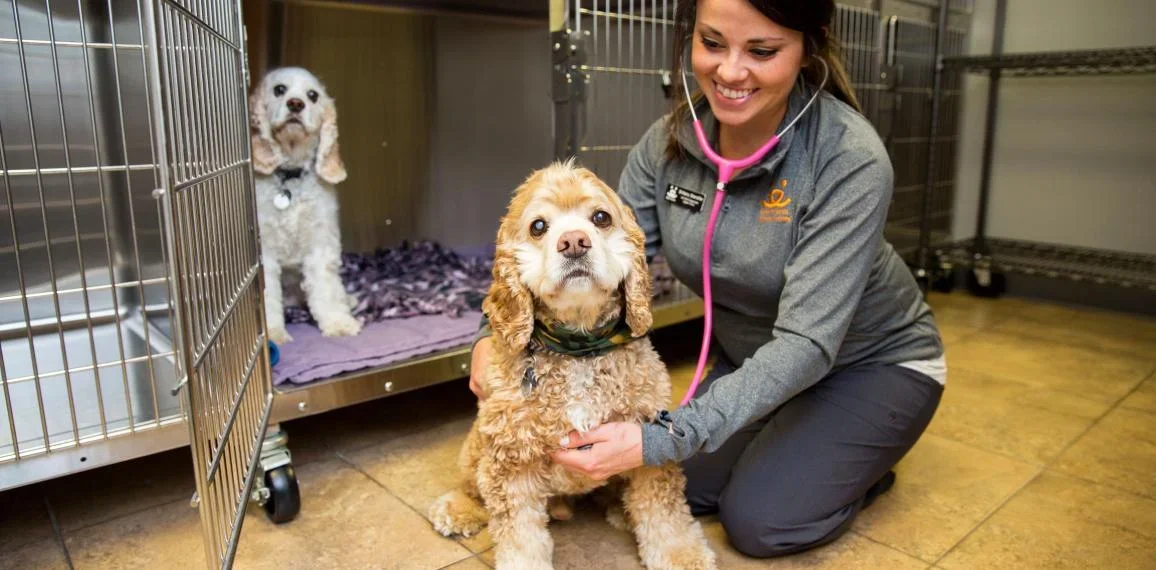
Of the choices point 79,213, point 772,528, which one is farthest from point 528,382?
point 79,213

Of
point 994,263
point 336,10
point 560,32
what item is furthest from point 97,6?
point 994,263

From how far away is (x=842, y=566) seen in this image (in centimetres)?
179

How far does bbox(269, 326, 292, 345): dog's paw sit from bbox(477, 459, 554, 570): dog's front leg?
1164 mm

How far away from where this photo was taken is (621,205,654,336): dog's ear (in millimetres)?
1528

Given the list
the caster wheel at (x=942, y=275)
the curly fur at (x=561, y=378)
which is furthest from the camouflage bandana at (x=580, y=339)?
the caster wheel at (x=942, y=275)

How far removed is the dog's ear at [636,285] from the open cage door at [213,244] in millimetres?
740

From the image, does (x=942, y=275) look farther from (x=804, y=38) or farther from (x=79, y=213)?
(x=79, y=213)

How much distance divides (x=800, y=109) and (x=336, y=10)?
7.43 ft

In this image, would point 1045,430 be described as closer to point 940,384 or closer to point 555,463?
point 940,384

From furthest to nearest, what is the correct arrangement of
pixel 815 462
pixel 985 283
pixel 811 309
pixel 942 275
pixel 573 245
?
pixel 942 275, pixel 985 283, pixel 815 462, pixel 811 309, pixel 573 245

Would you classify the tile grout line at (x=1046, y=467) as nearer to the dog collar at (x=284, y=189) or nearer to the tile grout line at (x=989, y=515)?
the tile grout line at (x=989, y=515)

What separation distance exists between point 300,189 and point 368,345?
641mm

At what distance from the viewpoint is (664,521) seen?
1713mm

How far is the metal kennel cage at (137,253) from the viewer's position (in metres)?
1.36
